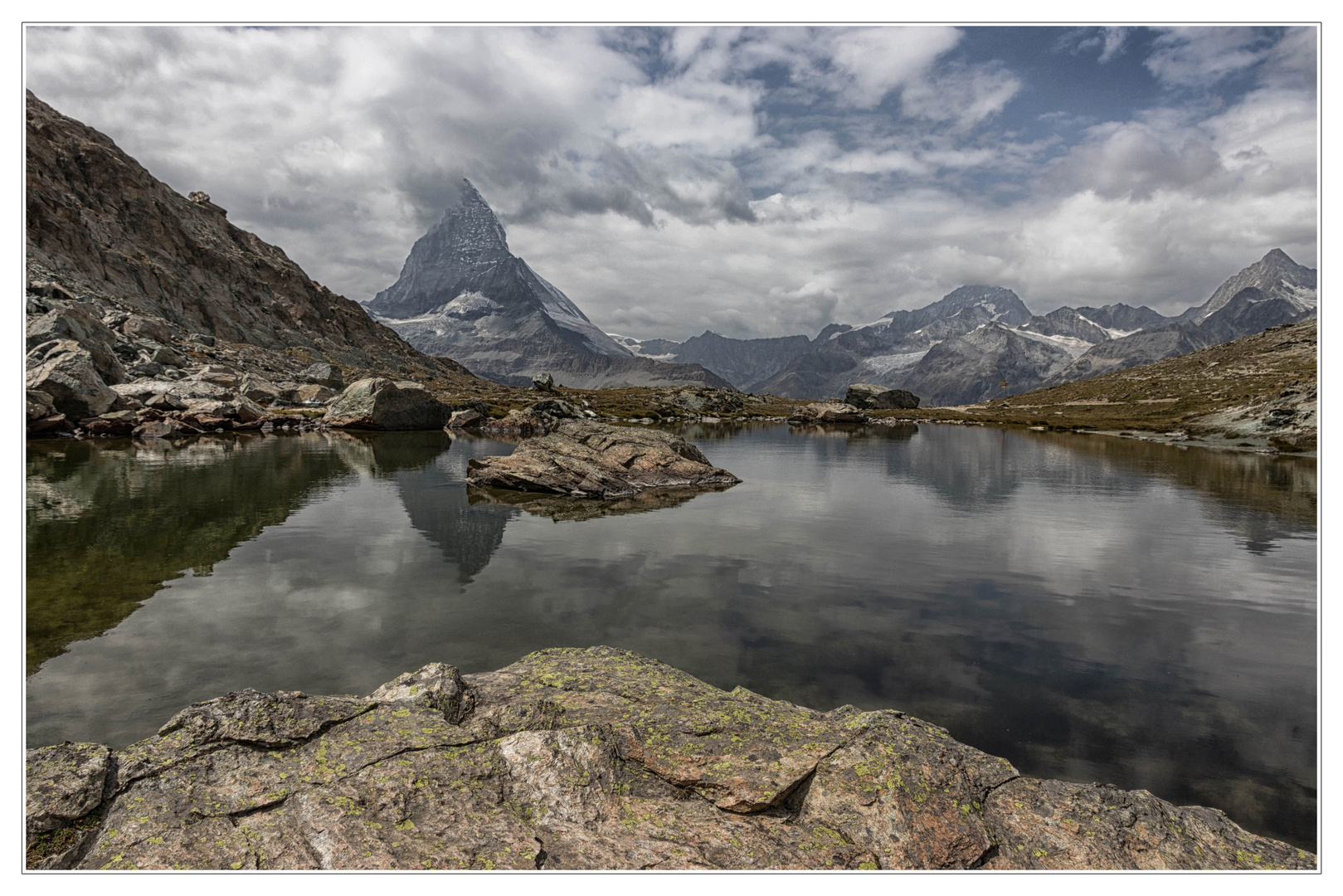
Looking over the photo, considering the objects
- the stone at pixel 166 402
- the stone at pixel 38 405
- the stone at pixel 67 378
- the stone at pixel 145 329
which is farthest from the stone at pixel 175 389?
the stone at pixel 145 329

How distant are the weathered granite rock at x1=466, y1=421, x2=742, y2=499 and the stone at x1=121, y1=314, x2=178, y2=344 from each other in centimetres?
10938

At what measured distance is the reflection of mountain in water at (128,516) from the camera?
792 inches

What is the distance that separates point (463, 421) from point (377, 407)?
1748 cm

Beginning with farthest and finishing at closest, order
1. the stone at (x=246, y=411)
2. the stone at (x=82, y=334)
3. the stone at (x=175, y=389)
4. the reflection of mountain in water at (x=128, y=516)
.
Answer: the stone at (x=246, y=411) → the stone at (x=175, y=389) → the stone at (x=82, y=334) → the reflection of mountain in water at (x=128, y=516)

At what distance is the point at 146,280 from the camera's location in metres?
172

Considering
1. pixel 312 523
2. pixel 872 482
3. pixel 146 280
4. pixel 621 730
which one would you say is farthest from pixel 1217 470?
pixel 146 280

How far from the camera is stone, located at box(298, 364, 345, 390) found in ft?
488

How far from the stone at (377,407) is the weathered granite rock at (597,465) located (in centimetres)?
6009

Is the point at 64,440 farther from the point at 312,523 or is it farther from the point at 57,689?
the point at 57,689

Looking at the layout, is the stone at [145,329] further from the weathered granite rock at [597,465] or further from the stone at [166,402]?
the weathered granite rock at [597,465]

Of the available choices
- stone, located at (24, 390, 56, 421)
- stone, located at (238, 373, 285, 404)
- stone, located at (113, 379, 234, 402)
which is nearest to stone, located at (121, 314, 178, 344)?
stone, located at (238, 373, 285, 404)

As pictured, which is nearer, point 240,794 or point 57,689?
point 240,794

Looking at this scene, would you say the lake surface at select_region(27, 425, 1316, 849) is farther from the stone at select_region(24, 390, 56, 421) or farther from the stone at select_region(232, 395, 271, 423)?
the stone at select_region(232, 395, 271, 423)

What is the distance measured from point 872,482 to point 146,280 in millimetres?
215859
